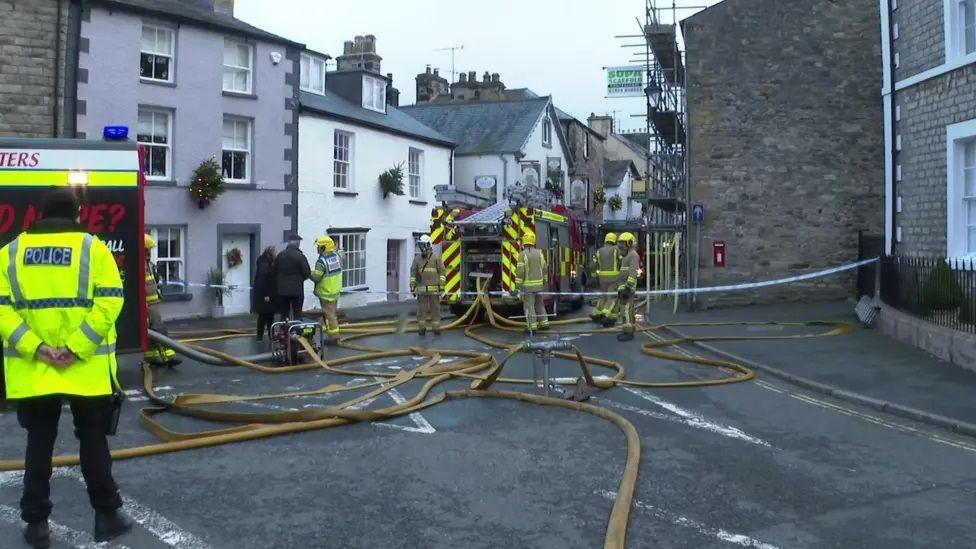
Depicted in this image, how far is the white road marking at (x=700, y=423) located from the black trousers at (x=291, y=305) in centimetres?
610

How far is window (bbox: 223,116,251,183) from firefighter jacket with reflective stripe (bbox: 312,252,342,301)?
7408mm

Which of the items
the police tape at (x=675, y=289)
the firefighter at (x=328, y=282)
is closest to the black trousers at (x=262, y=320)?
the firefighter at (x=328, y=282)

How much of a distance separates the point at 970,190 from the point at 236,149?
49.4 feet

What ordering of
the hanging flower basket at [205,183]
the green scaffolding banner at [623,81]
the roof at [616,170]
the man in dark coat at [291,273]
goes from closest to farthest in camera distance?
the man in dark coat at [291,273]
the hanging flower basket at [205,183]
the green scaffolding banner at [623,81]
the roof at [616,170]

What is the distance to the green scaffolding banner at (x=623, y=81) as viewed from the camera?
40438mm

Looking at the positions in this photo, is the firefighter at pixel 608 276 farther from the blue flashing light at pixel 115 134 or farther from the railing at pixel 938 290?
the blue flashing light at pixel 115 134

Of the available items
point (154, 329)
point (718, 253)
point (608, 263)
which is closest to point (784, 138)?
point (718, 253)

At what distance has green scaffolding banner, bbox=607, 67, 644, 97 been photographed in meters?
40.4

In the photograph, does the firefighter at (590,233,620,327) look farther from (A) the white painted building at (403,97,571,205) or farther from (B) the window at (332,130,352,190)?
(A) the white painted building at (403,97,571,205)

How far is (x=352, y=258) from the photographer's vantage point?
23312 mm

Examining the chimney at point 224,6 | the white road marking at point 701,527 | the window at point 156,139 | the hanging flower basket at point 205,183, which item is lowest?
the white road marking at point 701,527

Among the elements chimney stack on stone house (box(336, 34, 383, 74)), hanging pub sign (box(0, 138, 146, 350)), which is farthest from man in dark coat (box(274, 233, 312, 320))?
chimney stack on stone house (box(336, 34, 383, 74))

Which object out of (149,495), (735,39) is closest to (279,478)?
(149,495)

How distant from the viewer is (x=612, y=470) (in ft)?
19.5
